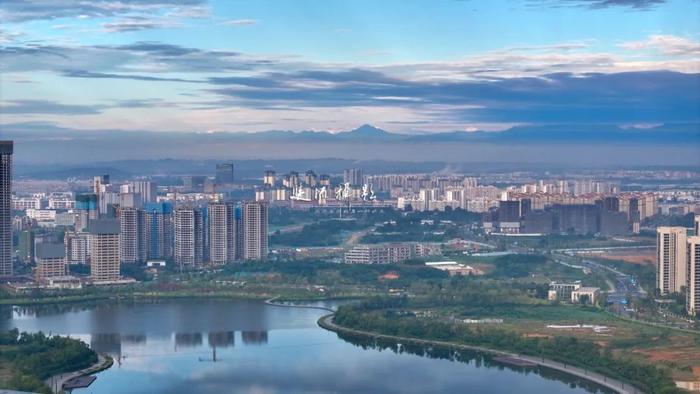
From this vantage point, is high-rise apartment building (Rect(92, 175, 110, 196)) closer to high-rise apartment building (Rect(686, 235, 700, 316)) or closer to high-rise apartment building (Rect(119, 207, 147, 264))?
high-rise apartment building (Rect(119, 207, 147, 264))

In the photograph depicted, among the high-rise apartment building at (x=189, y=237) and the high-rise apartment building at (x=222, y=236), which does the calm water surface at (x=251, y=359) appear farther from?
the high-rise apartment building at (x=222, y=236)

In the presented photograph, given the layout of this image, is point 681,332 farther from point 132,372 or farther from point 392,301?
point 132,372

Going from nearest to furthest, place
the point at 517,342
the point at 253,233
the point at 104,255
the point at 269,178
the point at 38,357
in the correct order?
the point at 38,357
the point at 517,342
the point at 104,255
the point at 253,233
the point at 269,178

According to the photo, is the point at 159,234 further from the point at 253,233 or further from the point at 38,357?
the point at 38,357

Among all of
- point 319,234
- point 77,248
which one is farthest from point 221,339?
point 319,234

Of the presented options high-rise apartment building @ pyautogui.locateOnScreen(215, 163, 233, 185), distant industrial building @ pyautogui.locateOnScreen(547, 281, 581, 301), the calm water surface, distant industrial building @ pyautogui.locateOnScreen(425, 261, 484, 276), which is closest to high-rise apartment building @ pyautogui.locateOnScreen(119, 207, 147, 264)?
distant industrial building @ pyautogui.locateOnScreen(425, 261, 484, 276)

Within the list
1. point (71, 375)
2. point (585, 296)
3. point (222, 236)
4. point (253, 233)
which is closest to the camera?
point (71, 375)
